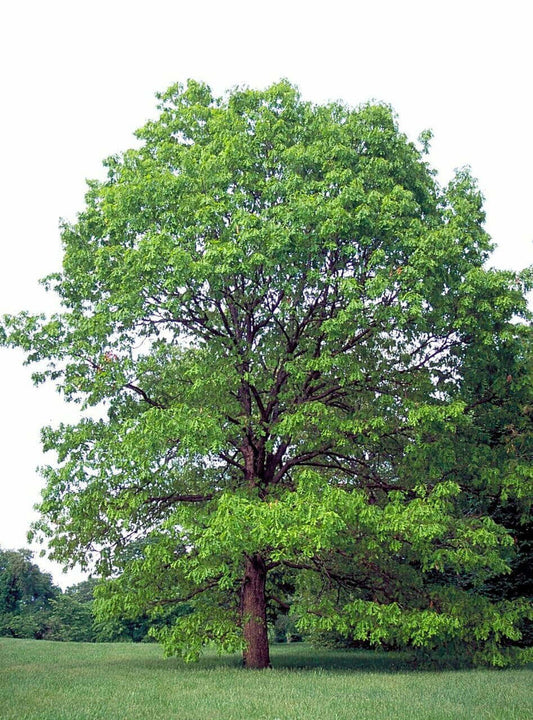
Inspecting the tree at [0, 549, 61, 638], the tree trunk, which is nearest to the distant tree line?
the tree at [0, 549, 61, 638]

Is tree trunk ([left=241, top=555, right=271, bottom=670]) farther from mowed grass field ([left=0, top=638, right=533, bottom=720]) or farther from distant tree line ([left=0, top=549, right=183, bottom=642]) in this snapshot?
distant tree line ([left=0, top=549, right=183, bottom=642])

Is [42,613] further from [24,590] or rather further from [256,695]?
[256,695]

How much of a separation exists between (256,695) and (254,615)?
5026mm

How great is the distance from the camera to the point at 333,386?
53.8 ft

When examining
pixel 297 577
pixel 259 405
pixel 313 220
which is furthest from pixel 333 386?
pixel 297 577

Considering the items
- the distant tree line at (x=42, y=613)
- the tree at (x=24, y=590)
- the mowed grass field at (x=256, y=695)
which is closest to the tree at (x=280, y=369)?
the mowed grass field at (x=256, y=695)

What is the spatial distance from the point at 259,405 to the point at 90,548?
5.76 metres

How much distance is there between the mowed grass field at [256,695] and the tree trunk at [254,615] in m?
0.60

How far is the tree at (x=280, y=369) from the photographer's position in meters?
13.7

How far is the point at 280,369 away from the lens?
1617cm

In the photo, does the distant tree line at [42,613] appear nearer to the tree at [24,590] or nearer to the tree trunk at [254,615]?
the tree at [24,590]

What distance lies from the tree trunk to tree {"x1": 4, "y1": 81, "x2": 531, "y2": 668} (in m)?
0.05

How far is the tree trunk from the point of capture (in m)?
14.9

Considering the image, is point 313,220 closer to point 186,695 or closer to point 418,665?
point 186,695
